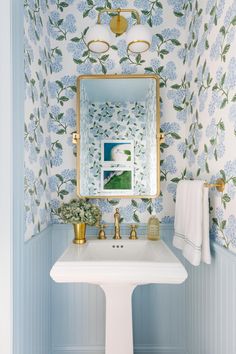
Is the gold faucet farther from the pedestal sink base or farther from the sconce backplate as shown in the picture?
the sconce backplate

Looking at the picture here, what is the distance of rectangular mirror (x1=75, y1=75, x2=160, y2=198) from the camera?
5.53 feet

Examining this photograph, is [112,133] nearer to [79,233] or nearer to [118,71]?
[118,71]

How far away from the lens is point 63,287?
176 cm

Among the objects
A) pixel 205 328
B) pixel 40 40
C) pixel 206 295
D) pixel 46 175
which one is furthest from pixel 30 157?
pixel 205 328

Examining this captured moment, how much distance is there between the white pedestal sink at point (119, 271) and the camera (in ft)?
3.79

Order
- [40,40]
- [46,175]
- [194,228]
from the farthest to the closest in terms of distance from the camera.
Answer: [46,175], [40,40], [194,228]

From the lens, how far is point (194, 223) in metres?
1.31

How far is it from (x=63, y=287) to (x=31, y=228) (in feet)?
1.90

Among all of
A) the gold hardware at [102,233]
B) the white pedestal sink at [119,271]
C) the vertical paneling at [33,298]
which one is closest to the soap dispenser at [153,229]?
the white pedestal sink at [119,271]

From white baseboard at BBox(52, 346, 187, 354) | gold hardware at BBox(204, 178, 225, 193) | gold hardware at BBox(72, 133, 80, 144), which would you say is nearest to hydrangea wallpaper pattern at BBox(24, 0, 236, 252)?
gold hardware at BBox(72, 133, 80, 144)

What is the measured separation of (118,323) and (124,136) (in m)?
1.04

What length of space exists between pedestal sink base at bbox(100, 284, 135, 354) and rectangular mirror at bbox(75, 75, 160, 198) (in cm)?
61

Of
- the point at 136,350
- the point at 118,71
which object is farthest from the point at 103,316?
the point at 118,71

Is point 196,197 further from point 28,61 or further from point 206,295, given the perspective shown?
point 28,61
